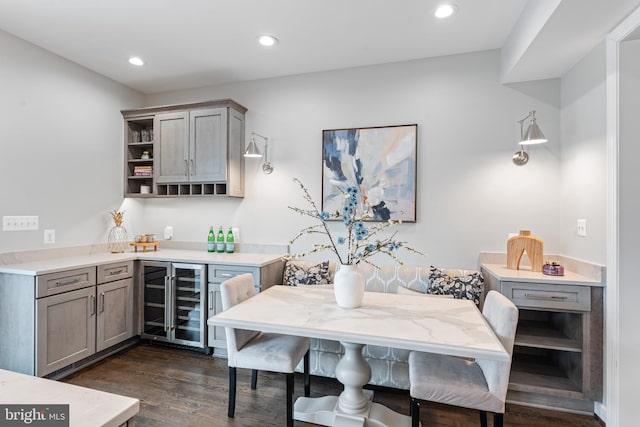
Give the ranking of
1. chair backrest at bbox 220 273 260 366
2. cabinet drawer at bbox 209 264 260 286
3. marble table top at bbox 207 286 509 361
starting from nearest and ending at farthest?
marble table top at bbox 207 286 509 361, chair backrest at bbox 220 273 260 366, cabinet drawer at bbox 209 264 260 286

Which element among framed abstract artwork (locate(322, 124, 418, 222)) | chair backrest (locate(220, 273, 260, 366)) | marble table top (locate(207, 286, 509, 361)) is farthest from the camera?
framed abstract artwork (locate(322, 124, 418, 222))

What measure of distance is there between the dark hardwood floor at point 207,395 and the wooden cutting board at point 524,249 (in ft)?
3.34

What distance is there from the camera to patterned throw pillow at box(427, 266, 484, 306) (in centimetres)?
256

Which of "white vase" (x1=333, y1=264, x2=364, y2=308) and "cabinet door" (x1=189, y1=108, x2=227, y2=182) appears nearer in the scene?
"white vase" (x1=333, y1=264, x2=364, y2=308)

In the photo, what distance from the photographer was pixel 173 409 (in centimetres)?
223

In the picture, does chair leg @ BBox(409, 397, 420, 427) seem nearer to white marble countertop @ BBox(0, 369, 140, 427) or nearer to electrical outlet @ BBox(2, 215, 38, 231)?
white marble countertop @ BBox(0, 369, 140, 427)

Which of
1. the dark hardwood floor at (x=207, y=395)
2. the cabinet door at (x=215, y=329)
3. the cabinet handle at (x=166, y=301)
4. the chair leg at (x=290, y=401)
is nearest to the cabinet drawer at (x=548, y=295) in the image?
the dark hardwood floor at (x=207, y=395)

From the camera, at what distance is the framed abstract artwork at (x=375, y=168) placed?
3.08 meters

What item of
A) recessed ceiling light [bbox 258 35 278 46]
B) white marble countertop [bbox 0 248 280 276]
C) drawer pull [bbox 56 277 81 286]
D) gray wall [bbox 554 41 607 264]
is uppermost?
recessed ceiling light [bbox 258 35 278 46]

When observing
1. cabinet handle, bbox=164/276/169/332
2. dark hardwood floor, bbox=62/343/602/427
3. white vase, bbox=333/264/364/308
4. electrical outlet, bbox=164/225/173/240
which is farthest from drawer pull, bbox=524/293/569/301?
electrical outlet, bbox=164/225/173/240

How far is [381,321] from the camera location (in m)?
1.75

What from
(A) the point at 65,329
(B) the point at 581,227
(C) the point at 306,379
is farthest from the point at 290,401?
(B) the point at 581,227

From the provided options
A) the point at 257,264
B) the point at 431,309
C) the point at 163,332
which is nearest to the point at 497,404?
the point at 431,309

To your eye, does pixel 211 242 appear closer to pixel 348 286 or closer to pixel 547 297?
pixel 348 286
